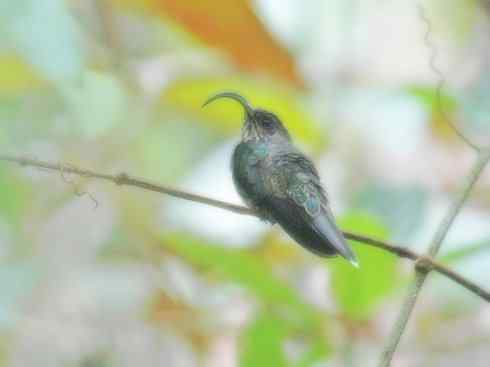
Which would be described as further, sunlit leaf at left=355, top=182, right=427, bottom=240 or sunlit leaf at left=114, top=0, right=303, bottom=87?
sunlit leaf at left=355, top=182, right=427, bottom=240

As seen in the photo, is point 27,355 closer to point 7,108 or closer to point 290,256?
point 290,256

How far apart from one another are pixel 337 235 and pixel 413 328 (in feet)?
7.18

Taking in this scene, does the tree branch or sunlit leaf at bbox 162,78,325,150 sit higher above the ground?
sunlit leaf at bbox 162,78,325,150

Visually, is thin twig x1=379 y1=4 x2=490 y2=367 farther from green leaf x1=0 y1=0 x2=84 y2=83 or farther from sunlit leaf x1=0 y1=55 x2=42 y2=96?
sunlit leaf x1=0 y1=55 x2=42 y2=96

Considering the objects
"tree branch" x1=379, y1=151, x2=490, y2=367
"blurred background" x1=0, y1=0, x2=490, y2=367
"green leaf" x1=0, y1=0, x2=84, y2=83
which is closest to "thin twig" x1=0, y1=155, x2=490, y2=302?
"tree branch" x1=379, y1=151, x2=490, y2=367

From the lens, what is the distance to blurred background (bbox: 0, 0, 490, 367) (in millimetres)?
2531

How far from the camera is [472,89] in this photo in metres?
3.29

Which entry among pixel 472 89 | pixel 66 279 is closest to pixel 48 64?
pixel 472 89

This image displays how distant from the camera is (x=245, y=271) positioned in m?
2.46

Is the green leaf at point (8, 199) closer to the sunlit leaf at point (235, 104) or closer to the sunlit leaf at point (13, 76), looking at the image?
the sunlit leaf at point (13, 76)

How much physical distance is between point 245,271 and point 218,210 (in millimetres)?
1222

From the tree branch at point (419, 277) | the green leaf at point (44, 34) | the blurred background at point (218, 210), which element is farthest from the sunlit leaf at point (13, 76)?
the tree branch at point (419, 277)

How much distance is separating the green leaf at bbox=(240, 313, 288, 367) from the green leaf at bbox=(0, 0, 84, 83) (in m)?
0.77

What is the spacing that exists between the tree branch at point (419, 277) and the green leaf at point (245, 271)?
0.69 m
